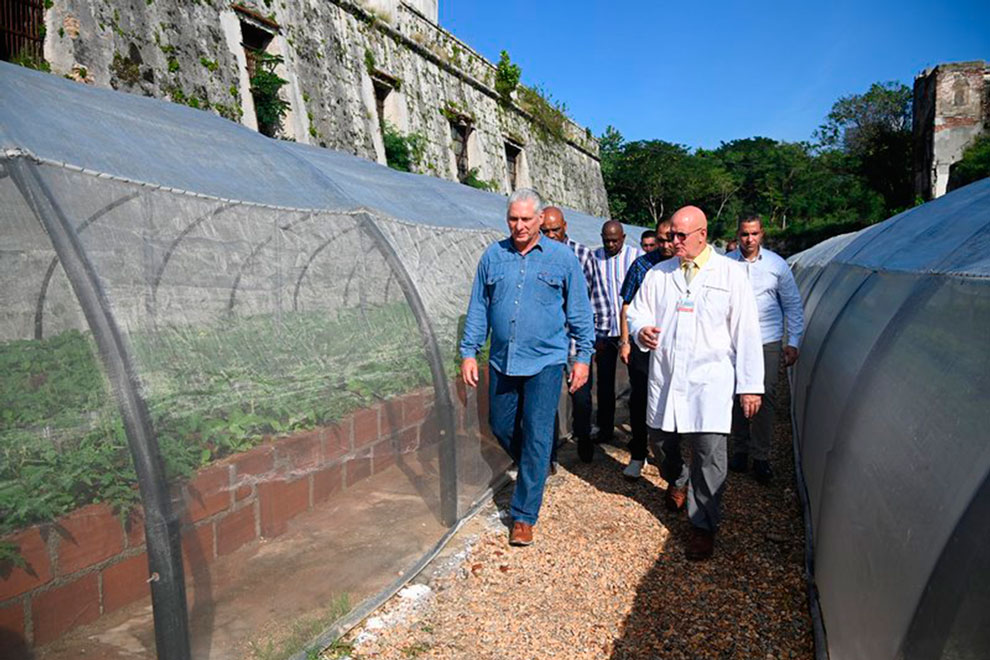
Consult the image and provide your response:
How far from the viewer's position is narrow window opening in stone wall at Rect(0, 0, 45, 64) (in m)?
6.76

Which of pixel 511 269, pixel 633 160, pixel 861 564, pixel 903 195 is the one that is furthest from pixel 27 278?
pixel 633 160

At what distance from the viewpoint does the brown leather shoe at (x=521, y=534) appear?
3740mm

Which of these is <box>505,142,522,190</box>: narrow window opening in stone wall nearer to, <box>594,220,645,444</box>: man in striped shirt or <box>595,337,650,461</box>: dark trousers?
<box>594,220,645,444</box>: man in striped shirt

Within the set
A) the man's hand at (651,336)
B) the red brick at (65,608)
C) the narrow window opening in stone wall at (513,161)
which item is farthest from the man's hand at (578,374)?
the narrow window opening in stone wall at (513,161)

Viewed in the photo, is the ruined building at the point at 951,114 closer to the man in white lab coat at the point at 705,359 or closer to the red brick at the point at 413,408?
the man in white lab coat at the point at 705,359

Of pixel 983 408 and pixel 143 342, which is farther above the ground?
pixel 143 342

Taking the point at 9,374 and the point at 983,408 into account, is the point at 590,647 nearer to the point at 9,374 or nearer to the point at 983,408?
the point at 983,408

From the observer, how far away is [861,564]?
207 centimetres

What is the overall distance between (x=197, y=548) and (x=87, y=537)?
0.39m

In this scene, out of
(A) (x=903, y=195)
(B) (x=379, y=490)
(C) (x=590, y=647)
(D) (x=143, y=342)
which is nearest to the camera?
(D) (x=143, y=342)

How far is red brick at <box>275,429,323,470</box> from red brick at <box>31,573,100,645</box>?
34.1 inches

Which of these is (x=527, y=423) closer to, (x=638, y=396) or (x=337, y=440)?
(x=337, y=440)

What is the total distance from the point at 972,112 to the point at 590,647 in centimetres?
3040

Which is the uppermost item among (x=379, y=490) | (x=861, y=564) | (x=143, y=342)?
(x=143, y=342)
